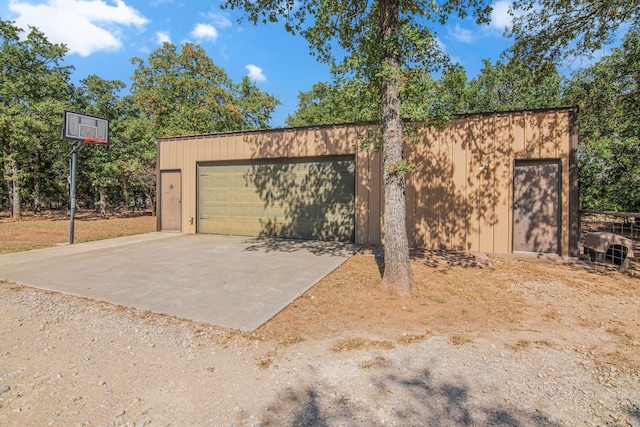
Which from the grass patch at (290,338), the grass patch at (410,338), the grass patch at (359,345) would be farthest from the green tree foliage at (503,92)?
the grass patch at (290,338)

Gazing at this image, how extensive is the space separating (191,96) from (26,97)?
7.15 meters

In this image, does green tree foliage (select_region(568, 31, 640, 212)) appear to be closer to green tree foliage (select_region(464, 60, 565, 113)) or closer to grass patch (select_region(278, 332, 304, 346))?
green tree foliage (select_region(464, 60, 565, 113))

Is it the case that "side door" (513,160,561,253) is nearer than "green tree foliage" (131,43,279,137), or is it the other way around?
"side door" (513,160,561,253)

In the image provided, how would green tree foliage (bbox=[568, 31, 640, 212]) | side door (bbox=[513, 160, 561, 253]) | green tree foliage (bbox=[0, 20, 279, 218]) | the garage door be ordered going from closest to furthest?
side door (bbox=[513, 160, 561, 253])
the garage door
green tree foliage (bbox=[568, 31, 640, 212])
green tree foliage (bbox=[0, 20, 279, 218])

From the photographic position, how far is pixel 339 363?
253 centimetres

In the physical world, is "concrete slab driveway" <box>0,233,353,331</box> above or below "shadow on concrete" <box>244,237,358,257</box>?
below

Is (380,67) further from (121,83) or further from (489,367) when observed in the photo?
(121,83)

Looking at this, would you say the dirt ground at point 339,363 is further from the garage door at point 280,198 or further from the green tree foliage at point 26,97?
the green tree foliage at point 26,97

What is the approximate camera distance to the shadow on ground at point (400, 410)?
6.07 ft

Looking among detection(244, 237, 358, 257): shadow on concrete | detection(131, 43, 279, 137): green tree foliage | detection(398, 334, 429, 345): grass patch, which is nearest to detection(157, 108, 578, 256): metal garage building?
detection(244, 237, 358, 257): shadow on concrete

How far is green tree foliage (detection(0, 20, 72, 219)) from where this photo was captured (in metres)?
13.4

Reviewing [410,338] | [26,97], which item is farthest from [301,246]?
[26,97]

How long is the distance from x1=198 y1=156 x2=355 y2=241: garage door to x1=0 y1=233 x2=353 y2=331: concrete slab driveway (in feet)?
2.49

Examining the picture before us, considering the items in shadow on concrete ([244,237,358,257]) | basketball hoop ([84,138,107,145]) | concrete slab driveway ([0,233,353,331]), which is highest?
basketball hoop ([84,138,107,145])
